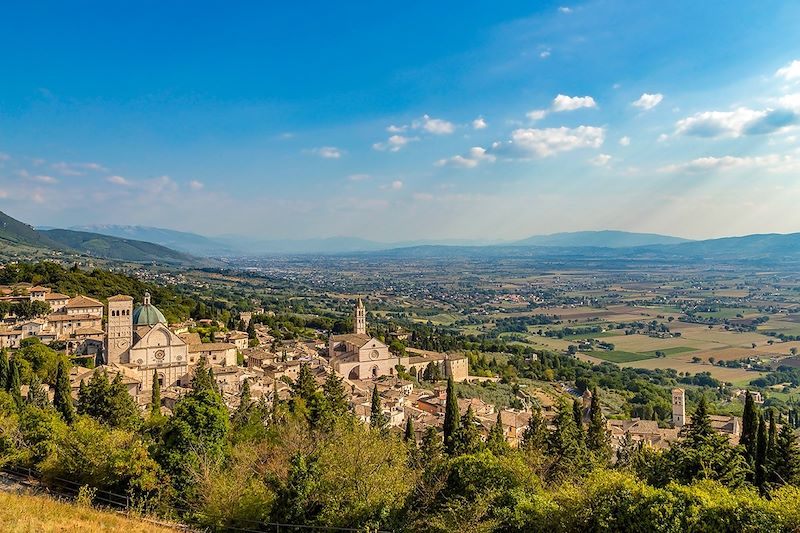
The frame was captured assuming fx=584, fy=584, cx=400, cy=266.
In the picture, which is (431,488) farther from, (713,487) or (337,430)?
(337,430)

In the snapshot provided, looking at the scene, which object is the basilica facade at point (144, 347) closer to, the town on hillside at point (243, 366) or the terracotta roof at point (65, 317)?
the town on hillside at point (243, 366)

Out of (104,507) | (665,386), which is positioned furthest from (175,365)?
(665,386)

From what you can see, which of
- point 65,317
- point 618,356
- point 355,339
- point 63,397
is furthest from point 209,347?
point 618,356

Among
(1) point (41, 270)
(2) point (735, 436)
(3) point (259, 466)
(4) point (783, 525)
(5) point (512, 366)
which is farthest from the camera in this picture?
(5) point (512, 366)

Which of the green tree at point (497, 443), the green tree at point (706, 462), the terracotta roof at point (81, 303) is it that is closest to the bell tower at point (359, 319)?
the terracotta roof at point (81, 303)

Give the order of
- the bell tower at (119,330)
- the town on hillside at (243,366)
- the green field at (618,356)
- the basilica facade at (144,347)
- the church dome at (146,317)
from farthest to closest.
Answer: the green field at (618,356)
the church dome at (146,317)
the bell tower at (119,330)
the basilica facade at (144,347)
the town on hillside at (243,366)

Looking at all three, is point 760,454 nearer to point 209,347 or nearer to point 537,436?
point 537,436
